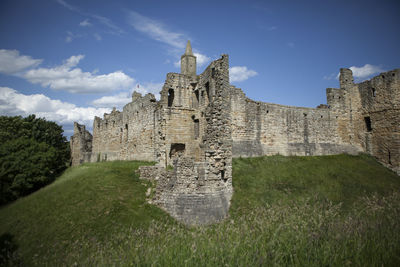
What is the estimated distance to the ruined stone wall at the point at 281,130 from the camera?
65.7ft

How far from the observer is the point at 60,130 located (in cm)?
3312

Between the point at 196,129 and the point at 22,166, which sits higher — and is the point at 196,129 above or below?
above

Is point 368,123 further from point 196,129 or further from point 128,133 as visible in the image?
point 128,133

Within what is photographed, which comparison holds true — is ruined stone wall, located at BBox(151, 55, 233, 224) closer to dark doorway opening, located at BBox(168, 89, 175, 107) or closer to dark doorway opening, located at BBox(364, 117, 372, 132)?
dark doorway opening, located at BBox(168, 89, 175, 107)

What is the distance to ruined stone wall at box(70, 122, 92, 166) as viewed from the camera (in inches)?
1337

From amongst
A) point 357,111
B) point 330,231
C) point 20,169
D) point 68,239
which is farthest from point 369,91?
point 20,169

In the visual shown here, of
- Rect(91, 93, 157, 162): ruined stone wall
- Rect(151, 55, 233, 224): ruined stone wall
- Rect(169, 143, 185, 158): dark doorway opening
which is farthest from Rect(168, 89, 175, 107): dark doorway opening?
Rect(151, 55, 233, 224): ruined stone wall

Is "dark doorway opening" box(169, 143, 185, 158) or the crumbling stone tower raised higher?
the crumbling stone tower

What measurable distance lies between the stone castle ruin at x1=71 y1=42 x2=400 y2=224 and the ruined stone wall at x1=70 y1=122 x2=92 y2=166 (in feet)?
5.80

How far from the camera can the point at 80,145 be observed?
114 ft

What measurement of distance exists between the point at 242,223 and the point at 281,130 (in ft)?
56.6

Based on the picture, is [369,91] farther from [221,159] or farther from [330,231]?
[330,231]

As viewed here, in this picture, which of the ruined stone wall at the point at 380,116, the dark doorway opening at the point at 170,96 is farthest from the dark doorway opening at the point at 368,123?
the dark doorway opening at the point at 170,96

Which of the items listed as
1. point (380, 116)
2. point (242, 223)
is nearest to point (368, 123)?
point (380, 116)
